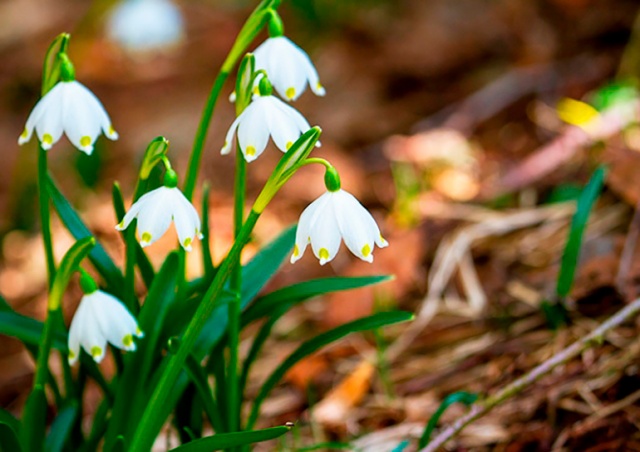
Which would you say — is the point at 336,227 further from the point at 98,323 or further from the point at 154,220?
the point at 98,323

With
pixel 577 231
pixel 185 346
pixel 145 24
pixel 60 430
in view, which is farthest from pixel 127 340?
pixel 145 24

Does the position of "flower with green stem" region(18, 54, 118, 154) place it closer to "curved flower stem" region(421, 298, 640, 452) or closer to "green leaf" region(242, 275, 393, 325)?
"green leaf" region(242, 275, 393, 325)

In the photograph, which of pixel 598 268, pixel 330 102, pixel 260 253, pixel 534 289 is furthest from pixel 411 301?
pixel 330 102

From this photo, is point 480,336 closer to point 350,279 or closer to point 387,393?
point 387,393

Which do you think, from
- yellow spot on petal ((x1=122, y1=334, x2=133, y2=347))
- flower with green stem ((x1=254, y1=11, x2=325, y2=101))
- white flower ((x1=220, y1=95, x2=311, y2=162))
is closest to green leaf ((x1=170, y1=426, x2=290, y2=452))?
yellow spot on petal ((x1=122, y1=334, x2=133, y2=347))

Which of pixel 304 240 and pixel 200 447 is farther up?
pixel 304 240

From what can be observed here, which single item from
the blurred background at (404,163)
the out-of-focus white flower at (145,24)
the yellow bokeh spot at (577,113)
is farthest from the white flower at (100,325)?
the out-of-focus white flower at (145,24)
